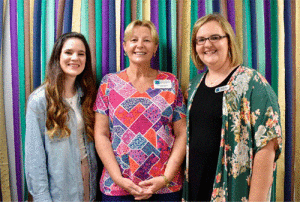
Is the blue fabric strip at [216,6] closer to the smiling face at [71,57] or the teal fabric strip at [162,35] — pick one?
the teal fabric strip at [162,35]

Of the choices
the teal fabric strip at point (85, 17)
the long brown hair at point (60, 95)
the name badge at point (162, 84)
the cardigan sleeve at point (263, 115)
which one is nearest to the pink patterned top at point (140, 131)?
the name badge at point (162, 84)

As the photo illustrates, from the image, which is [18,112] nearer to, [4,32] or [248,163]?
[4,32]

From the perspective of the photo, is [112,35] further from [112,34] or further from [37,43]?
[37,43]

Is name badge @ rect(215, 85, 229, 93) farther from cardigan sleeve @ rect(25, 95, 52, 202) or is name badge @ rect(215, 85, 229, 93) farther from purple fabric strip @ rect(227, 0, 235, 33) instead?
cardigan sleeve @ rect(25, 95, 52, 202)

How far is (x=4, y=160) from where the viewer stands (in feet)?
7.15

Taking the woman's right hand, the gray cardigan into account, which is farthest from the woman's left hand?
the gray cardigan

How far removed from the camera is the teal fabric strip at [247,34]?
2082 mm

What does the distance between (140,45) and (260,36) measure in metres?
1.10

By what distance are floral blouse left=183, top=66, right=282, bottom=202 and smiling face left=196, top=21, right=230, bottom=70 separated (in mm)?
143

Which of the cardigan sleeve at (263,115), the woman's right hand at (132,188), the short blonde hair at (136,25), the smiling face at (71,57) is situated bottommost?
the woman's right hand at (132,188)

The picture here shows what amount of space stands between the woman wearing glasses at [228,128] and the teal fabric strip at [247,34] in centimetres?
52

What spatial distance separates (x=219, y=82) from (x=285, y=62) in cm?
88

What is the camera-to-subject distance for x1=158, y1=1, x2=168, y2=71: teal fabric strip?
2109 millimetres

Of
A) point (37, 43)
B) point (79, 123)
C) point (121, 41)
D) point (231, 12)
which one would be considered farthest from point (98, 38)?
point (231, 12)
